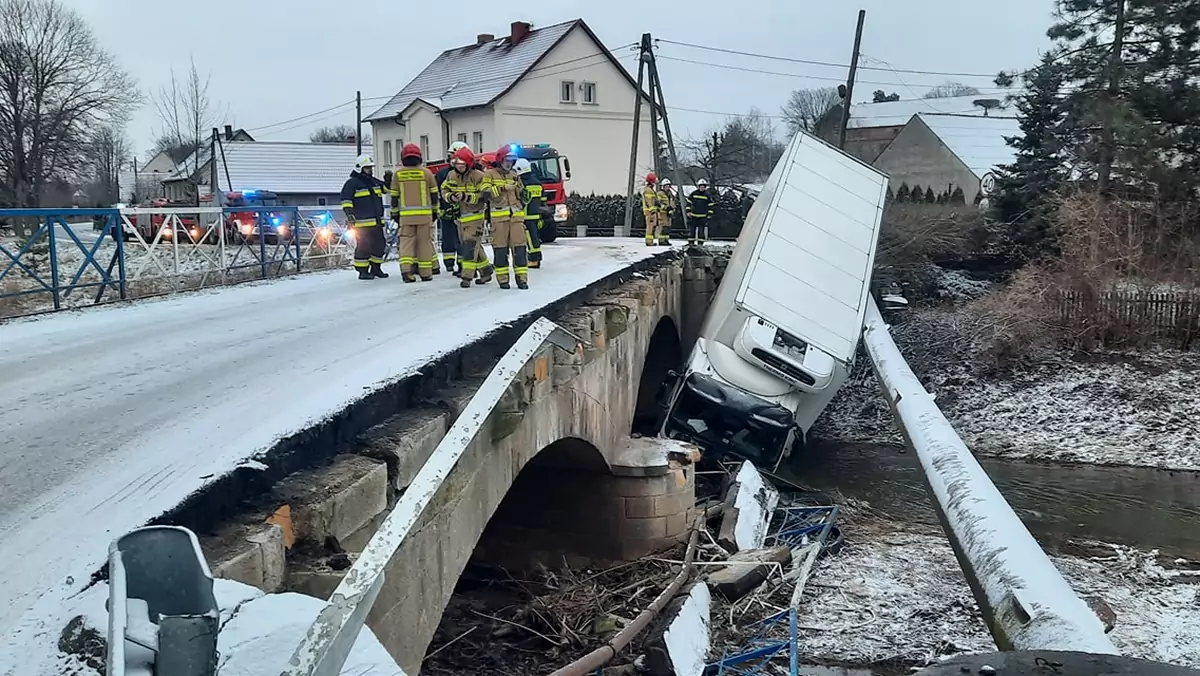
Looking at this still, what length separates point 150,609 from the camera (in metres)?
1.69

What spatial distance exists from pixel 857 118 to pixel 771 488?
48850 millimetres

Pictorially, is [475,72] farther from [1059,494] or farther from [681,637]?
[681,637]

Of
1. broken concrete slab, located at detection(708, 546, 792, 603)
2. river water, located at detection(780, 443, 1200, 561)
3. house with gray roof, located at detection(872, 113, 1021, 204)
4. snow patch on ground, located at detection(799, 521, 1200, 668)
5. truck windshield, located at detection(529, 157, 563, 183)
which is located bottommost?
river water, located at detection(780, 443, 1200, 561)

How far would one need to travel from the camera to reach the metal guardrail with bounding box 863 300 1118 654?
3895 millimetres

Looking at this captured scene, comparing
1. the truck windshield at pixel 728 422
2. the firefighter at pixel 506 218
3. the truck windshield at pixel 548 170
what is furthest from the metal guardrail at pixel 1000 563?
the truck windshield at pixel 548 170

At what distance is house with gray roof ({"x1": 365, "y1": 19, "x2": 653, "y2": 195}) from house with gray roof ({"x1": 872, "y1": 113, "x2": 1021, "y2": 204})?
38.5ft

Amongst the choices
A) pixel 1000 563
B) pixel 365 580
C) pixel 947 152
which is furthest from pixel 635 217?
pixel 365 580

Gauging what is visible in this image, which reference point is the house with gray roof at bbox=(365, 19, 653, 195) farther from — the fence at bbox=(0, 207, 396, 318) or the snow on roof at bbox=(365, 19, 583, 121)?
the fence at bbox=(0, 207, 396, 318)

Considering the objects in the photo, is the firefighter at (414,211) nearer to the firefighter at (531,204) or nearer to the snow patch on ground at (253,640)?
the firefighter at (531,204)

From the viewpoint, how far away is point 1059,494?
15.5 m

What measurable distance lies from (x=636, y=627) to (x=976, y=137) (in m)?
40.6

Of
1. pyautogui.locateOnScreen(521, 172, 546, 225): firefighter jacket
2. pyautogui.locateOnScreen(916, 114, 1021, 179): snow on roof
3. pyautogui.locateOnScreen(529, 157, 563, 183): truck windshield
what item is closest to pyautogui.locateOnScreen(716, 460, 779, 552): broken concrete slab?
pyautogui.locateOnScreen(521, 172, 546, 225): firefighter jacket

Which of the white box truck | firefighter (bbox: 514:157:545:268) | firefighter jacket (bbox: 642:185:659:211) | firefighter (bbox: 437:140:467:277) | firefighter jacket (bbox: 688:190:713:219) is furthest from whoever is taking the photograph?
firefighter jacket (bbox: 688:190:713:219)

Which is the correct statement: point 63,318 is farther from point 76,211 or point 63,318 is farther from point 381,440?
point 381,440
